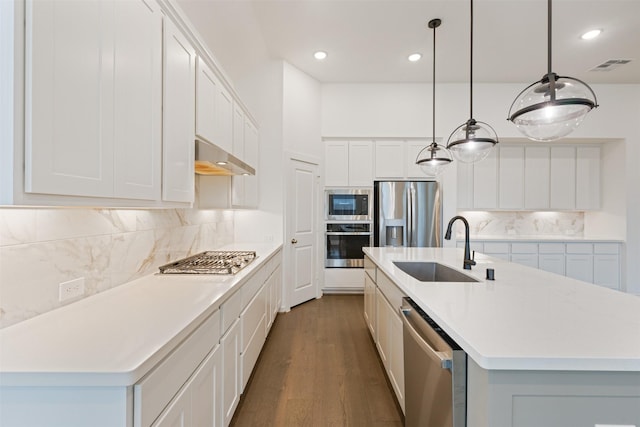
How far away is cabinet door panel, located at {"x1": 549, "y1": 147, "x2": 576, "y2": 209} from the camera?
4902 mm

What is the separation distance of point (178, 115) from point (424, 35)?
10.6 ft

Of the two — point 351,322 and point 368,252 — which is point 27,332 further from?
point 351,322

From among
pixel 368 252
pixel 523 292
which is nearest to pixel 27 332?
pixel 523 292

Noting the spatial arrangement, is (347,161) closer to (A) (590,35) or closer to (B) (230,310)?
(A) (590,35)

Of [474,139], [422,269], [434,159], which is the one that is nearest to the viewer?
[474,139]

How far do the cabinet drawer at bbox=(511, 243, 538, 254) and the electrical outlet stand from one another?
5323 mm

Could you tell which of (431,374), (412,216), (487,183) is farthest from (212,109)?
(487,183)

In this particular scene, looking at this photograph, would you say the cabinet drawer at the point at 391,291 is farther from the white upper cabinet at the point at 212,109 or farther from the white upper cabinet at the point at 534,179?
the white upper cabinet at the point at 534,179

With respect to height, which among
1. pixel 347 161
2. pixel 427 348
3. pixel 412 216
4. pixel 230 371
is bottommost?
pixel 230 371

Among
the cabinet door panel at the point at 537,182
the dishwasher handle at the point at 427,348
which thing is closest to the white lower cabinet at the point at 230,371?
the dishwasher handle at the point at 427,348

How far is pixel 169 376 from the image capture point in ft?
3.28

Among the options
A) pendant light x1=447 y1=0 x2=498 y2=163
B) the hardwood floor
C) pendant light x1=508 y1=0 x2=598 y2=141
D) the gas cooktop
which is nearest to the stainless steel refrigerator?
the hardwood floor

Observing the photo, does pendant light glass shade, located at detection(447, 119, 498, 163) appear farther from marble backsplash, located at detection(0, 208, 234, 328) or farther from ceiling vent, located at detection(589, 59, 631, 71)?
ceiling vent, located at detection(589, 59, 631, 71)

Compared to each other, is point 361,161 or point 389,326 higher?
point 361,161
